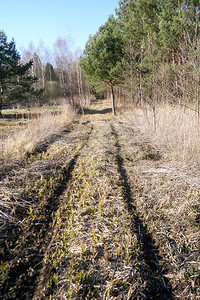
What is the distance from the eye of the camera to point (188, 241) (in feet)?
6.63

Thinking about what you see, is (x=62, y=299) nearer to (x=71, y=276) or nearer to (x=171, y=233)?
(x=71, y=276)

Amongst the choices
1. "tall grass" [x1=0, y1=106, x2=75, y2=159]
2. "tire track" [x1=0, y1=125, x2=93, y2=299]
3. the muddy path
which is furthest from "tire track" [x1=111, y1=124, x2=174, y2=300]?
"tall grass" [x1=0, y1=106, x2=75, y2=159]

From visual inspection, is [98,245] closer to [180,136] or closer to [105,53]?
[180,136]

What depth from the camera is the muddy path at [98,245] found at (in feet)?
5.12

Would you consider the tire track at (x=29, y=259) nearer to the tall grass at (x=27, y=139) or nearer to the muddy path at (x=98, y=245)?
the muddy path at (x=98, y=245)

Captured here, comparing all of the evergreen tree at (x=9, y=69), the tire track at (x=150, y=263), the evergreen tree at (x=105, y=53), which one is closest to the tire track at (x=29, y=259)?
the tire track at (x=150, y=263)

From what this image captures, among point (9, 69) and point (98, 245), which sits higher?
point (9, 69)

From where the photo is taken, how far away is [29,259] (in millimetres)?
1821

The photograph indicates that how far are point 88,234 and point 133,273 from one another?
71 centimetres

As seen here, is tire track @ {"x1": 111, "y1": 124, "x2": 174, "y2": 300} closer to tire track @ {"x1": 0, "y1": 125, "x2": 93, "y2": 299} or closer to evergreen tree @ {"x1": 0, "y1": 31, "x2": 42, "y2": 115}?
tire track @ {"x1": 0, "y1": 125, "x2": 93, "y2": 299}

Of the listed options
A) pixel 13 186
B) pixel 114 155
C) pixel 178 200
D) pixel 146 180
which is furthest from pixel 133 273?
pixel 114 155

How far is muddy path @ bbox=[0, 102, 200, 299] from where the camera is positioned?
1.56 metres

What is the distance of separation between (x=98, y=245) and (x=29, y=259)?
76 centimetres

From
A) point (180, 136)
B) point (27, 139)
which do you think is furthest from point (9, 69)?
point (180, 136)
